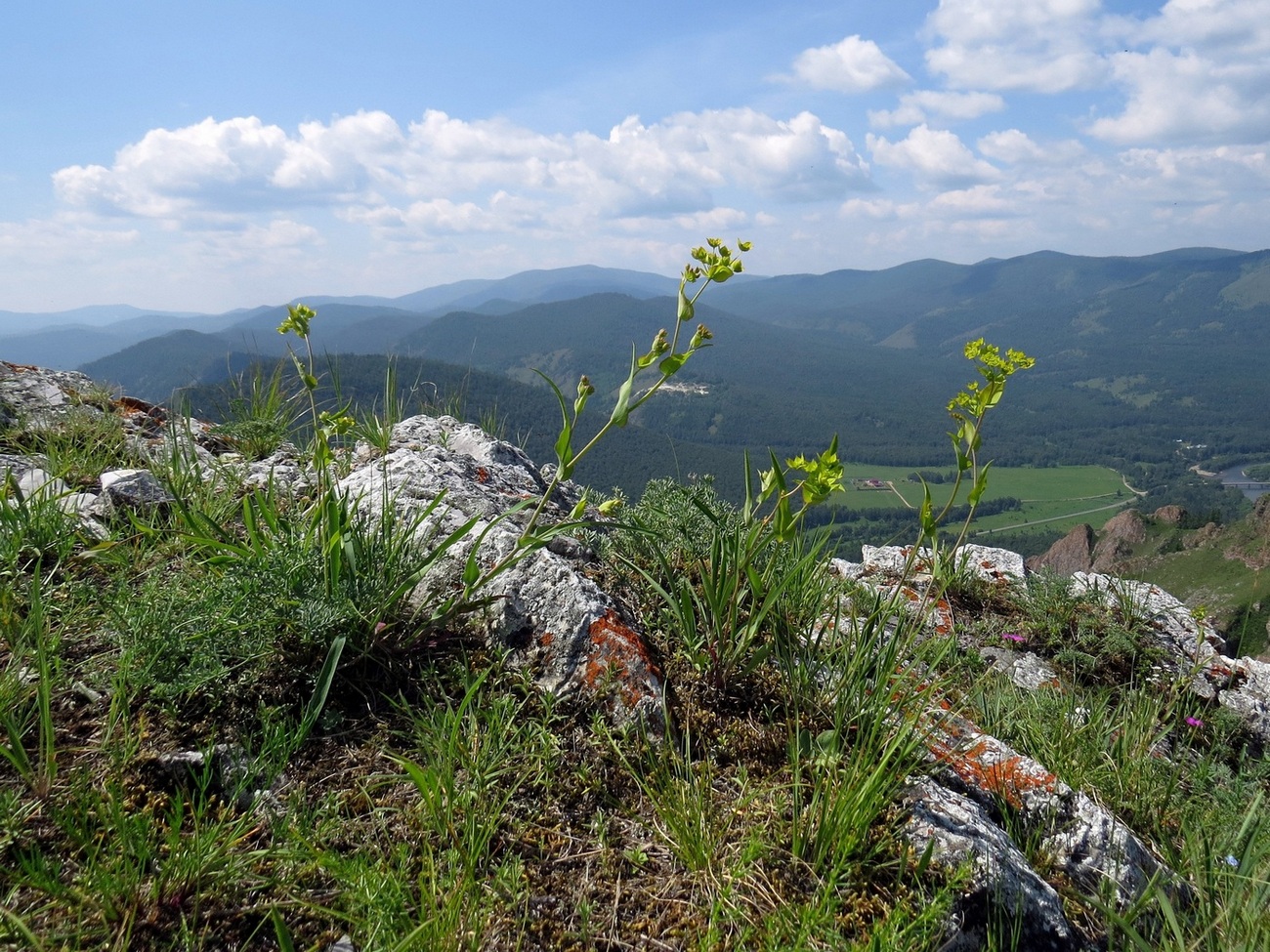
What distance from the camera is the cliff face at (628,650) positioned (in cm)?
229

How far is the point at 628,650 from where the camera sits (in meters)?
2.86

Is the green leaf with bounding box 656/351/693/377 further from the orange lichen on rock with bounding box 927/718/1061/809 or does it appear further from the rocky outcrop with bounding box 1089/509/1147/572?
the rocky outcrop with bounding box 1089/509/1147/572

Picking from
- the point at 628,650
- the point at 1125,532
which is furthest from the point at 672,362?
the point at 1125,532

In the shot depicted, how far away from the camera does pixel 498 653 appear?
285 centimetres

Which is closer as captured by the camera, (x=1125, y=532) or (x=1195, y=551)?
(x=1125, y=532)

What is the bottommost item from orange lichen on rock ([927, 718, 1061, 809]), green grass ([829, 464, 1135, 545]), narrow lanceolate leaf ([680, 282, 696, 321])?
green grass ([829, 464, 1135, 545])

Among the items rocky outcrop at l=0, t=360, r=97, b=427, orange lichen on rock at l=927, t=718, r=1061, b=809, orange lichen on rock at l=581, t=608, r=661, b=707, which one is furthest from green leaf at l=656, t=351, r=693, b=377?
rocky outcrop at l=0, t=360, r=97, b=427

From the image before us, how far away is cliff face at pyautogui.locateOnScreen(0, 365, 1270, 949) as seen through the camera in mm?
2291

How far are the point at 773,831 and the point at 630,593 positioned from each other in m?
1.49

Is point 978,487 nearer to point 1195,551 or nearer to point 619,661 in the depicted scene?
point 619,661

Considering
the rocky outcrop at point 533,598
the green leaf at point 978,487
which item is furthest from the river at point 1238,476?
the rocky outcrop at point 533,598

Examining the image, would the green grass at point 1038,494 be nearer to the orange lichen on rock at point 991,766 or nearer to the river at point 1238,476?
the river at point 1238,476

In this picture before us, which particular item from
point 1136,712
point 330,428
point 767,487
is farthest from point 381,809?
point 1136,712

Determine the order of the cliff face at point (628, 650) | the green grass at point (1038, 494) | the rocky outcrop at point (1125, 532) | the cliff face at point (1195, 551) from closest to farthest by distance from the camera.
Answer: the cliff face at point (628, 650), the rocky outcrop at point (1125, 532), the cliff face at point (1195, 551), the green grass at point (1038, 494)
